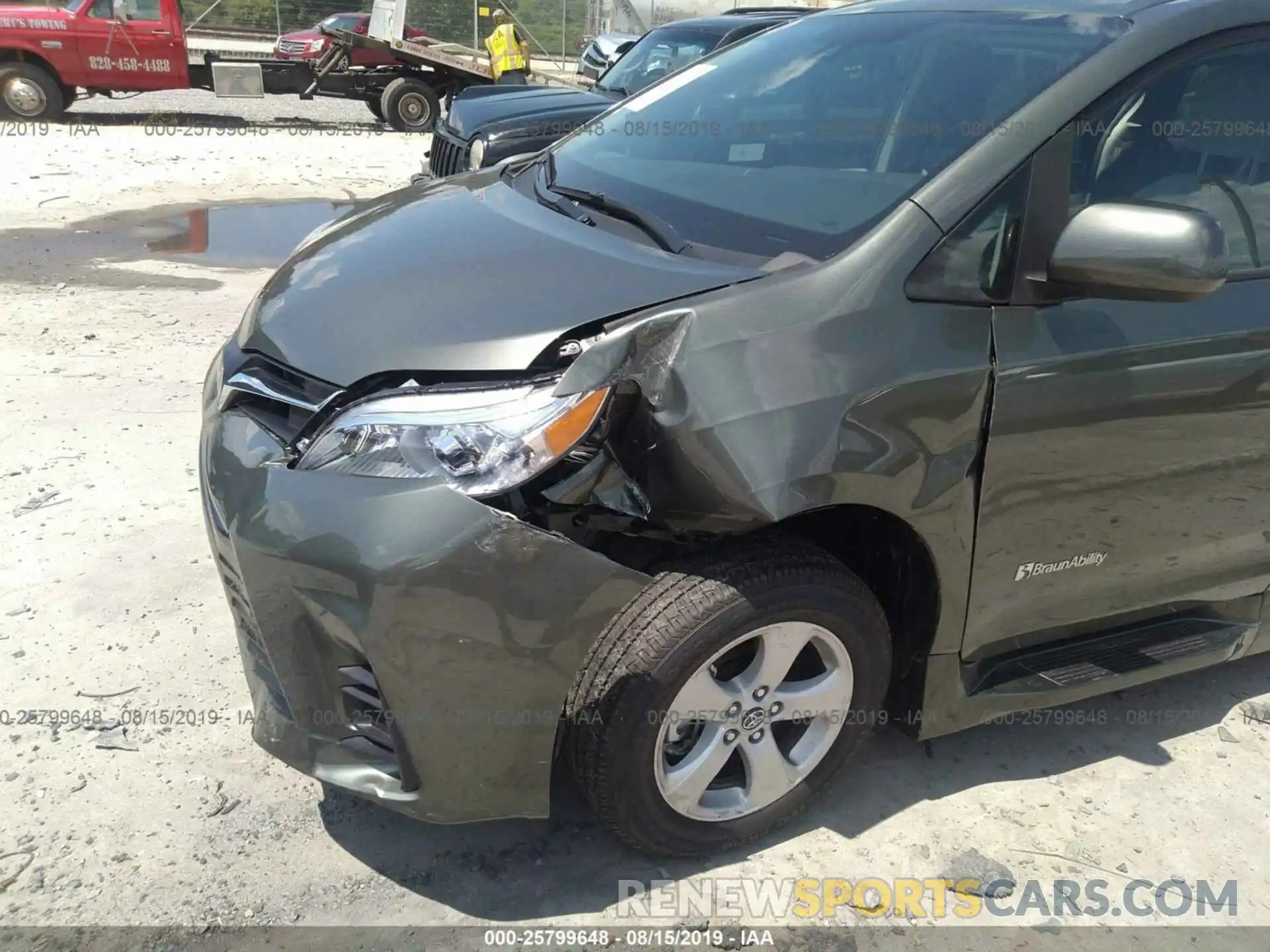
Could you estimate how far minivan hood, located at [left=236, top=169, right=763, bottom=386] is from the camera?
209 cm

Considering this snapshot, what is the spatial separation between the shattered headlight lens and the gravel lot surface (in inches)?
13.6

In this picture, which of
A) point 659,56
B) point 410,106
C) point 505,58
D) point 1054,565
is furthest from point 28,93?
point 1054,565

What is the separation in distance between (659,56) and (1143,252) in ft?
23.5

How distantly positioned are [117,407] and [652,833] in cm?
351

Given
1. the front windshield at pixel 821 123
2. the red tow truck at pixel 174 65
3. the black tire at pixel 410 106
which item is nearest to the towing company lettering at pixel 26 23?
the red tow truck at pixel 174 65

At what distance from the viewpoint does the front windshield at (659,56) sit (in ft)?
27.4

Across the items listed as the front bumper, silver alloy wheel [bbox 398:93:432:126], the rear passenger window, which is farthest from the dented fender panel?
silver alloy wheel [bbox 398:93:432:126]

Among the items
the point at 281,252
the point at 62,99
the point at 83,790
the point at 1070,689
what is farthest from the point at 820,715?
the point at 62,99

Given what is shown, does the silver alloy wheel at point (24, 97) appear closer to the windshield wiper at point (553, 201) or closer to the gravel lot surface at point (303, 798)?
the gravel lot surface at point (303, 798)

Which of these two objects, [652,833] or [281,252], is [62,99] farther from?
[652,833]

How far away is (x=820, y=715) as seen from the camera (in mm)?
2406

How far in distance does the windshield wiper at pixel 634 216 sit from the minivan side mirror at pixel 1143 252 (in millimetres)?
843

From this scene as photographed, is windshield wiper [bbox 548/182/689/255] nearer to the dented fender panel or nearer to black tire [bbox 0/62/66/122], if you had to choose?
the dented fender panel

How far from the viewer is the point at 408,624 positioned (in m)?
1.93
